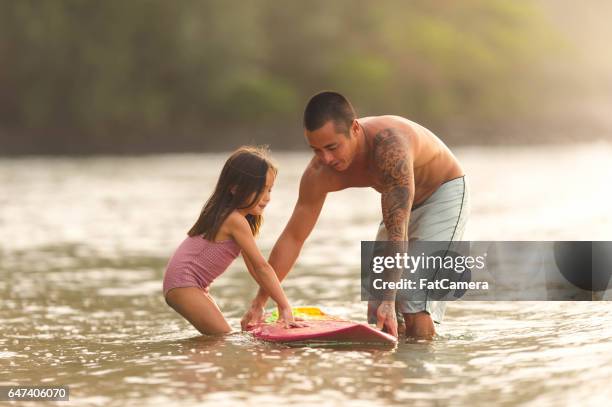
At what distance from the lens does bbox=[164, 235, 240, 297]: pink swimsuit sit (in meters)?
6.77

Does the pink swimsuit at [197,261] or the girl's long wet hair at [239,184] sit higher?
the girl's long wet hair at [239,184]

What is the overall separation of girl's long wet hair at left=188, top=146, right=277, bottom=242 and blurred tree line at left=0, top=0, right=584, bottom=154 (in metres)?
42.8

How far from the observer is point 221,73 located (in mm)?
58938

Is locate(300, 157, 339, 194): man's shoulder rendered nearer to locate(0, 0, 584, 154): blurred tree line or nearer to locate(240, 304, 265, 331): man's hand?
locate(240, 304, 265, 331): man's hand

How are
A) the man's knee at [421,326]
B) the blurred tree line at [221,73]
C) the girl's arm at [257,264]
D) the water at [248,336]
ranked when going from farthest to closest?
1. the blurred tree line at [221,73]
2. the man's knee at [421,326]
3. the girl's arm at [257,264]
4. the water at [248,336]

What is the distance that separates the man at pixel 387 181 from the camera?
239 inches

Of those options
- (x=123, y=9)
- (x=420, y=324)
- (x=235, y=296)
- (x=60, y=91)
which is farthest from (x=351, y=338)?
(x=123, y=9)

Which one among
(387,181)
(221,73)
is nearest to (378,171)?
(387,181)

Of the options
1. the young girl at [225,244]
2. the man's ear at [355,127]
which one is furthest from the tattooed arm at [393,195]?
the young girl at [225,244]

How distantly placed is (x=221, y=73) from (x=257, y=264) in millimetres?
53354

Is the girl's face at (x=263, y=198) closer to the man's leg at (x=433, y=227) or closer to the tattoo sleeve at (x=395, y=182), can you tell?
the tattoo sleeve at (x=395, y=182)

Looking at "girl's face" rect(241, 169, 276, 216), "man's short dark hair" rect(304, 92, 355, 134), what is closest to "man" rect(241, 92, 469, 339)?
"man's short dark hair" rect(304, 92, 355, 134)

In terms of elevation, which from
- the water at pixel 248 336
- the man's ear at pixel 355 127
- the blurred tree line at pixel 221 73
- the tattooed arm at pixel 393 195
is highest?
the blurred tree line at pixel 221 73

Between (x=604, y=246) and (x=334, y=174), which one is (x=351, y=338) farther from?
(x=604, y=246)
